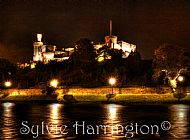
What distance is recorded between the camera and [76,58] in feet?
351

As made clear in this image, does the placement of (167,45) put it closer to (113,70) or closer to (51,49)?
(113,70)

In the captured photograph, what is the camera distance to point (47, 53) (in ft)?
528

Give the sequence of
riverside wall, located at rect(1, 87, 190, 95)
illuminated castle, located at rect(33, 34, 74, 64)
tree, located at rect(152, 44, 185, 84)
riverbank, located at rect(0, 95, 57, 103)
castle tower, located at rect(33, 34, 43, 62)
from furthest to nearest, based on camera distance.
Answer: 1. castle tower, located at rect(33, 34, 43, 62)
2. illuminated castle, located at rect(33, 34, 74, 64)
3. riverbank, located at rect(0, 95, 57, 103)
4. tree, located at rect(152, 44, 185, 84)
5. riverside wall, located at rect(1, 87, 190, 95)

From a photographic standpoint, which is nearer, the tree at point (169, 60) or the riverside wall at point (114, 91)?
the riverside wall at point (114, 91)

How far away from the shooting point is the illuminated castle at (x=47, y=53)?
151375 mm

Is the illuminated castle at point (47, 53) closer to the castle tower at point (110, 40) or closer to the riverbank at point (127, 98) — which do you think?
the castle tower at point (110, 40)


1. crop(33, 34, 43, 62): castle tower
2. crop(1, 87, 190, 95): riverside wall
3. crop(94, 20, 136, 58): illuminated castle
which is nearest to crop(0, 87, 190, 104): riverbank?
crop(1, 87, 190, 95): riverside wall

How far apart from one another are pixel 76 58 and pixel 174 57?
5010cm

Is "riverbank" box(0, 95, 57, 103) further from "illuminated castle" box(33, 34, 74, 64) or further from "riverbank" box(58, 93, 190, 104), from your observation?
"illuminated castle" box(33, 34, 74, 64)

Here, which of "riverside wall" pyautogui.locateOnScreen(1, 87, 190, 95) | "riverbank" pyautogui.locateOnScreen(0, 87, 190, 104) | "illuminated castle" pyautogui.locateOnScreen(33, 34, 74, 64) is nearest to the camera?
"riverbank" pyautogui.locateOnScreen(0, 87, 190, 104)

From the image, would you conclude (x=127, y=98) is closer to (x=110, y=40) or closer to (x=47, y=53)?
(x=110, y=40)

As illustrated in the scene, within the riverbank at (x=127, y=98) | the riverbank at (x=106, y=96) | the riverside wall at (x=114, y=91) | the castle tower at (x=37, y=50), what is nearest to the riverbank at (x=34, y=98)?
the riverbank at (x=106, y=96)

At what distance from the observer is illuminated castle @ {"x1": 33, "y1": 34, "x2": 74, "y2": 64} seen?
497ft

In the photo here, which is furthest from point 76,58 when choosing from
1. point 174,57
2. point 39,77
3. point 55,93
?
point 174,57
